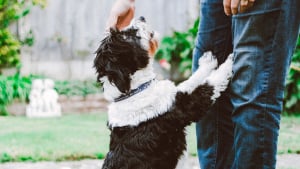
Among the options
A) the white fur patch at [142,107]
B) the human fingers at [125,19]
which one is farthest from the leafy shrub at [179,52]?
the white fur patch at [142,107]

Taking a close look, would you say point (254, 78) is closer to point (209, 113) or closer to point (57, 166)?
point (209, 113)

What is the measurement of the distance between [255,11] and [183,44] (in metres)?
6.45

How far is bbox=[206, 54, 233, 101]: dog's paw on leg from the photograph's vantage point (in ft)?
8.84

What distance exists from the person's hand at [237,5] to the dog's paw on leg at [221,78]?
48 cm

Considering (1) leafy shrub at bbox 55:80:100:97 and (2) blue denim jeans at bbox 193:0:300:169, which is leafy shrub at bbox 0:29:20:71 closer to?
(1) leafy shrub at bbox 55:80:100:97

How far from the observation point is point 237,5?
220 cm

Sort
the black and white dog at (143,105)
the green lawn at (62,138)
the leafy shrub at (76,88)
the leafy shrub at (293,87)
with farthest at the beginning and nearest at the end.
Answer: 1. the leafy shrub at (76,88)
2. the leafy shrub at (293,87)
3. the green lawn at (62,138)
4. the black and white dog at (143,105)

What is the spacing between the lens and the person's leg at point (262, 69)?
213cm

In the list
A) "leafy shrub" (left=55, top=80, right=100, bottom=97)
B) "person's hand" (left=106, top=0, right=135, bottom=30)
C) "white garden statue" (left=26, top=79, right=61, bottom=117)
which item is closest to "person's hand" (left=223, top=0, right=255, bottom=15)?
"person's hand" (left=106, top=0, right=135, bottom=30)

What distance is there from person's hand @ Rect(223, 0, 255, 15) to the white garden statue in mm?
5629

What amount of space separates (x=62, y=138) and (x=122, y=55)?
268 cm

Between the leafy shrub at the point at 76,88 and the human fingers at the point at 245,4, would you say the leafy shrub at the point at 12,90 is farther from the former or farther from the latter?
the human fingers at the point at 245,4

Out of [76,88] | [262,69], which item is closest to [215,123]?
[262,69]

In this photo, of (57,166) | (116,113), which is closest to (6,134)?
(57,166)
